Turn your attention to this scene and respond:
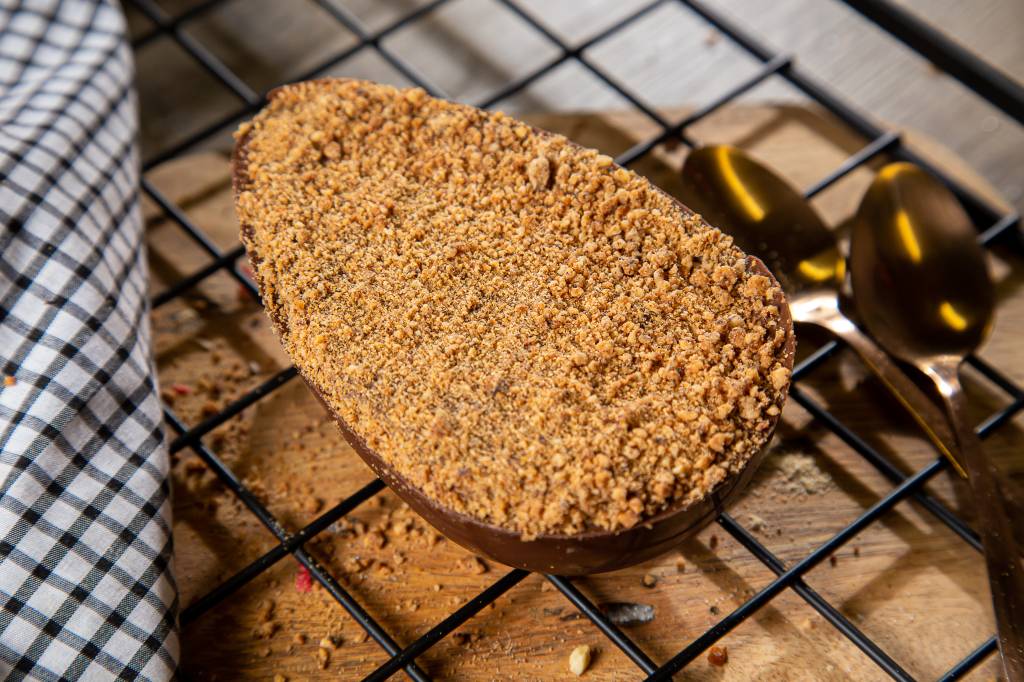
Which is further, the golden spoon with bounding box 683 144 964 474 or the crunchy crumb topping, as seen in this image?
the golden spoon with bounding box 683 144 964 474

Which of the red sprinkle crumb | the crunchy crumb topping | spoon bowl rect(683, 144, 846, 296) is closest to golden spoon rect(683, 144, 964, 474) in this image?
spoon bowl rect(683, 144, 846, 296)

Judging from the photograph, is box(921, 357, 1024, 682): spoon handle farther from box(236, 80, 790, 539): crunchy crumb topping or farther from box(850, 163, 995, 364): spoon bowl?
box(236, 80, 790, 539): crunchy crumb topping

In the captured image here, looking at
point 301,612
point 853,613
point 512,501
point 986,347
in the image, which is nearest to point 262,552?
point 301,612

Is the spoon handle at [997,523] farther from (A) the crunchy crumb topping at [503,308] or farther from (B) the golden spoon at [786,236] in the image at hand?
(A) the crunchy crumb topping at [503,308]

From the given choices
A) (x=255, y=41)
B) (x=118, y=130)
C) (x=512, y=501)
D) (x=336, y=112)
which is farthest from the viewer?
(x=255, y=41)

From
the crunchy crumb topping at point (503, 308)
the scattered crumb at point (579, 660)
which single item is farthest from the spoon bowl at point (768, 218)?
the scattered crumb at point (579, 660)

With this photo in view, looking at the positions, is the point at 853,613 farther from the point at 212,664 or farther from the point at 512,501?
the point at 212,664
